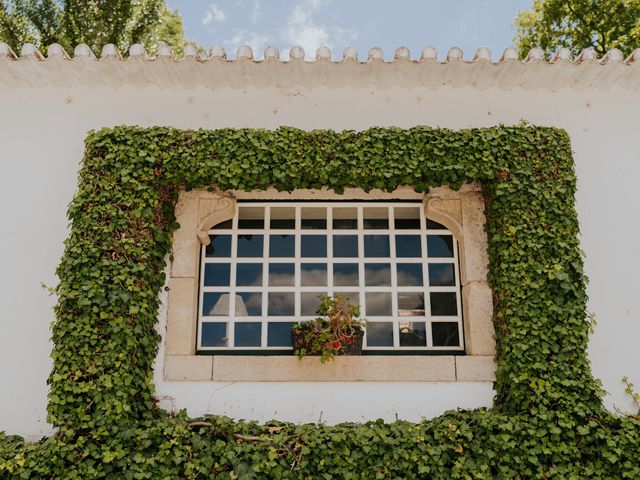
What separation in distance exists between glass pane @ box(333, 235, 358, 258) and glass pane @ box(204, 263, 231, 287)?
1.02 metres

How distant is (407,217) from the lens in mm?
5617

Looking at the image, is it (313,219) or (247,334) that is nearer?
(247,334)

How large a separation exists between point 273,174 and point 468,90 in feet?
6.54

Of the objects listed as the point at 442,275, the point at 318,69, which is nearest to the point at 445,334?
the point at 442,275

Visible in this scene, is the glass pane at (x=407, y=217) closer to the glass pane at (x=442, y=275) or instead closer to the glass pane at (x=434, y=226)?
the glass pane at (x=434, y=226)

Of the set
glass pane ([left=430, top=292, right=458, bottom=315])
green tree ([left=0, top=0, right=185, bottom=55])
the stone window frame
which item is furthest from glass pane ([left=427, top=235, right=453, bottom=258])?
green tree ([left=0, top=0, right=185, bottom=55])

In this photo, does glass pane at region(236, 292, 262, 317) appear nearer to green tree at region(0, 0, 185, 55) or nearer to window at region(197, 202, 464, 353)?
window at region(197, 202, 464, 353)

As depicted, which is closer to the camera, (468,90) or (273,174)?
(273,174)

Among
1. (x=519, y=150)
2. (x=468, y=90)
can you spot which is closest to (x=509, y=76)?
(x=468, y=90)

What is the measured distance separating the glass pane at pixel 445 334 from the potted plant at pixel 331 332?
727 millimetres

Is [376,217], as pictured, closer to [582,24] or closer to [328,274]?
[328,274]

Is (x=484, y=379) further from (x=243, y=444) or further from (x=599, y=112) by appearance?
(x=599, y=112)

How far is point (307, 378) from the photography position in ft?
15.9

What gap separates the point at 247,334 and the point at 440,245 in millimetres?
1959
